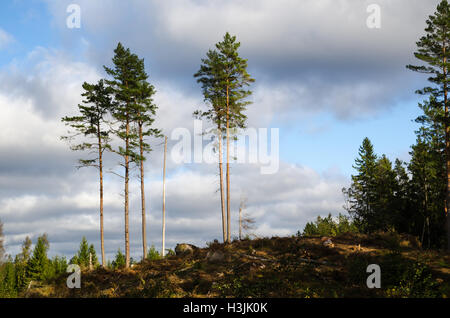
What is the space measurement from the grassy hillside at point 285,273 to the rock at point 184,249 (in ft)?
5.74

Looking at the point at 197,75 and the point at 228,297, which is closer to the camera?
the point at 228,297

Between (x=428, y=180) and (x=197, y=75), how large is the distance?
27.4 meters

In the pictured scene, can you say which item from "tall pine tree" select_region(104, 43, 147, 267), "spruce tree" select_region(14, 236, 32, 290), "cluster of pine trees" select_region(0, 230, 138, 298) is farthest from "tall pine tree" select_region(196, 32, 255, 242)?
"spruce tree" select_region(14, 236, 32, 290)

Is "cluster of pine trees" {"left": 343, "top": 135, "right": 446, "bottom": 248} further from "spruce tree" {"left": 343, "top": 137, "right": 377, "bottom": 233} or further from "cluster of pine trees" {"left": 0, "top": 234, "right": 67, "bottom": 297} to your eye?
"cluster of pine trees" {"left": 0, "top": 234, "right": 67, "bottom": 297}

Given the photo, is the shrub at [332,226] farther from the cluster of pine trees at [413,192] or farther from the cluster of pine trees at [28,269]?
the cluster of pine trees at [28,269]

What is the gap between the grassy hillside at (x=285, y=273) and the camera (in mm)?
15742

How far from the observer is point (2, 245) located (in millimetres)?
46406

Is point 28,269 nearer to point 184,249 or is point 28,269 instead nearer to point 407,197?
point 184,249

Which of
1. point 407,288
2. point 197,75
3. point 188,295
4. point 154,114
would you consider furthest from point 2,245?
point 407,288

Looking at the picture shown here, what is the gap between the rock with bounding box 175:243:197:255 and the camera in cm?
2658
